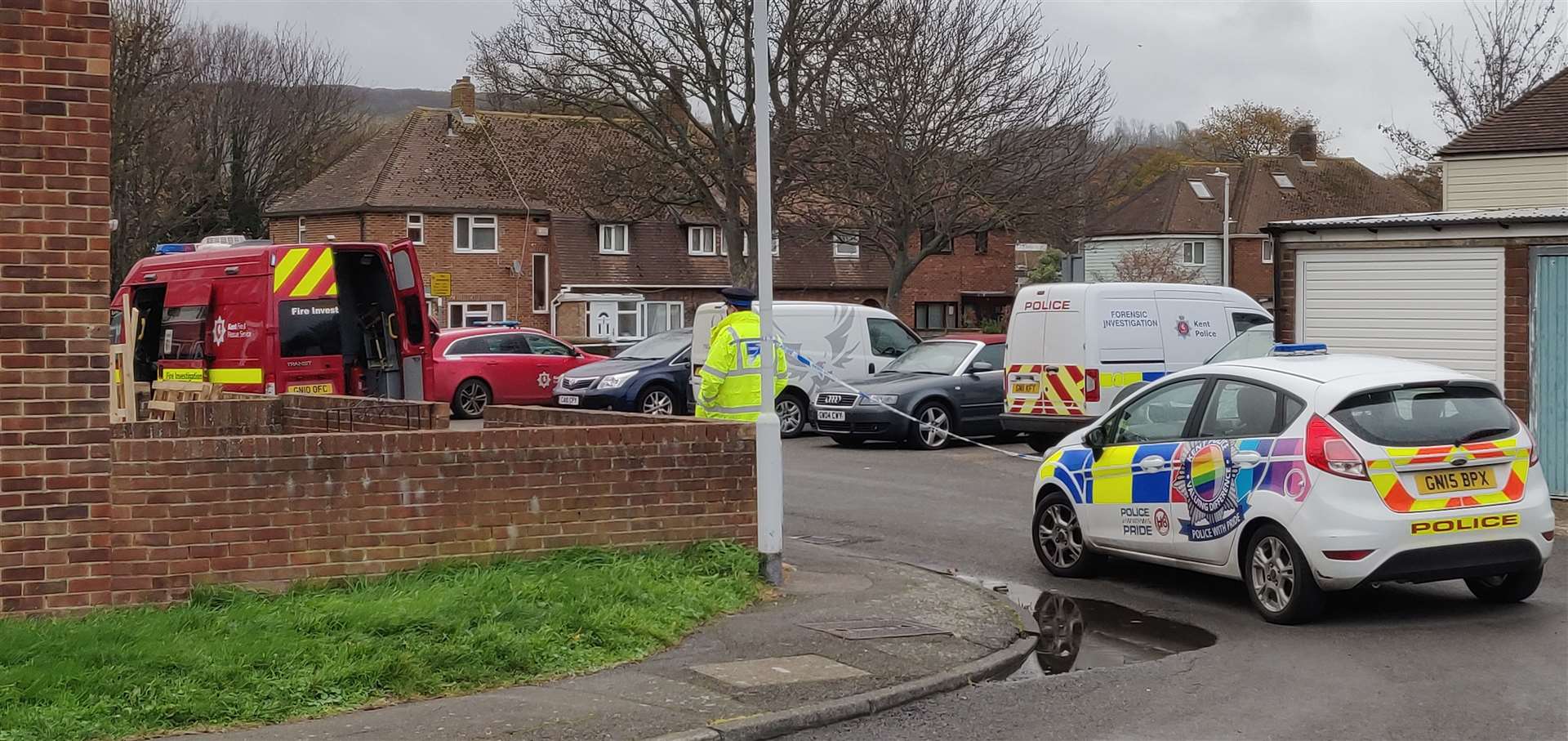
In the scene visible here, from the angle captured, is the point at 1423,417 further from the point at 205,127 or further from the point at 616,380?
the point at 205,127

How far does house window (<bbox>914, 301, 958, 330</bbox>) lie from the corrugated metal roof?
41756 mm

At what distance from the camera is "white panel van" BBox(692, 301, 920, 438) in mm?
21734

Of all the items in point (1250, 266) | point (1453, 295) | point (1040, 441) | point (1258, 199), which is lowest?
point (1040, 441)

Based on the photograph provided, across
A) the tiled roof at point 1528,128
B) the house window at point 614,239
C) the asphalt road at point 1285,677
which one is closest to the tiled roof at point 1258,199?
the house window at point 614,239

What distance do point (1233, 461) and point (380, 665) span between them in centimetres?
501

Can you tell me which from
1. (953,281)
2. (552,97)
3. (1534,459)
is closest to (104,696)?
(1534,459)

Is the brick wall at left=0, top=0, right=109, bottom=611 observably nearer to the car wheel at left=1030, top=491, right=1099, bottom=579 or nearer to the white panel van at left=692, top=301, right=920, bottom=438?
the car wheel at left=1030, top=491, right=1099, bottom=579

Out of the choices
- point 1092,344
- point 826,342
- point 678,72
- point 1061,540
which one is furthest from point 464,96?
point 1061,540

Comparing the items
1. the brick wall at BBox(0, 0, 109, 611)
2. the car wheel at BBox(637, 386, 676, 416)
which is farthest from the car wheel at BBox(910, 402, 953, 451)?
the brick wall at BBox(0, 0, 109, 611)

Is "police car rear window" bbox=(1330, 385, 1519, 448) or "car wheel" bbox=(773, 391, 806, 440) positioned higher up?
"police car rear window" bbox=(1330, 385, 1519, 448)

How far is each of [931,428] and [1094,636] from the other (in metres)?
10.8

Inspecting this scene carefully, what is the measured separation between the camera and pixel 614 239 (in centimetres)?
5231

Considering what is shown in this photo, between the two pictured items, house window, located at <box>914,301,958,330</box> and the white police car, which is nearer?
the white police car

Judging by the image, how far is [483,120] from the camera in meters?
53.6
